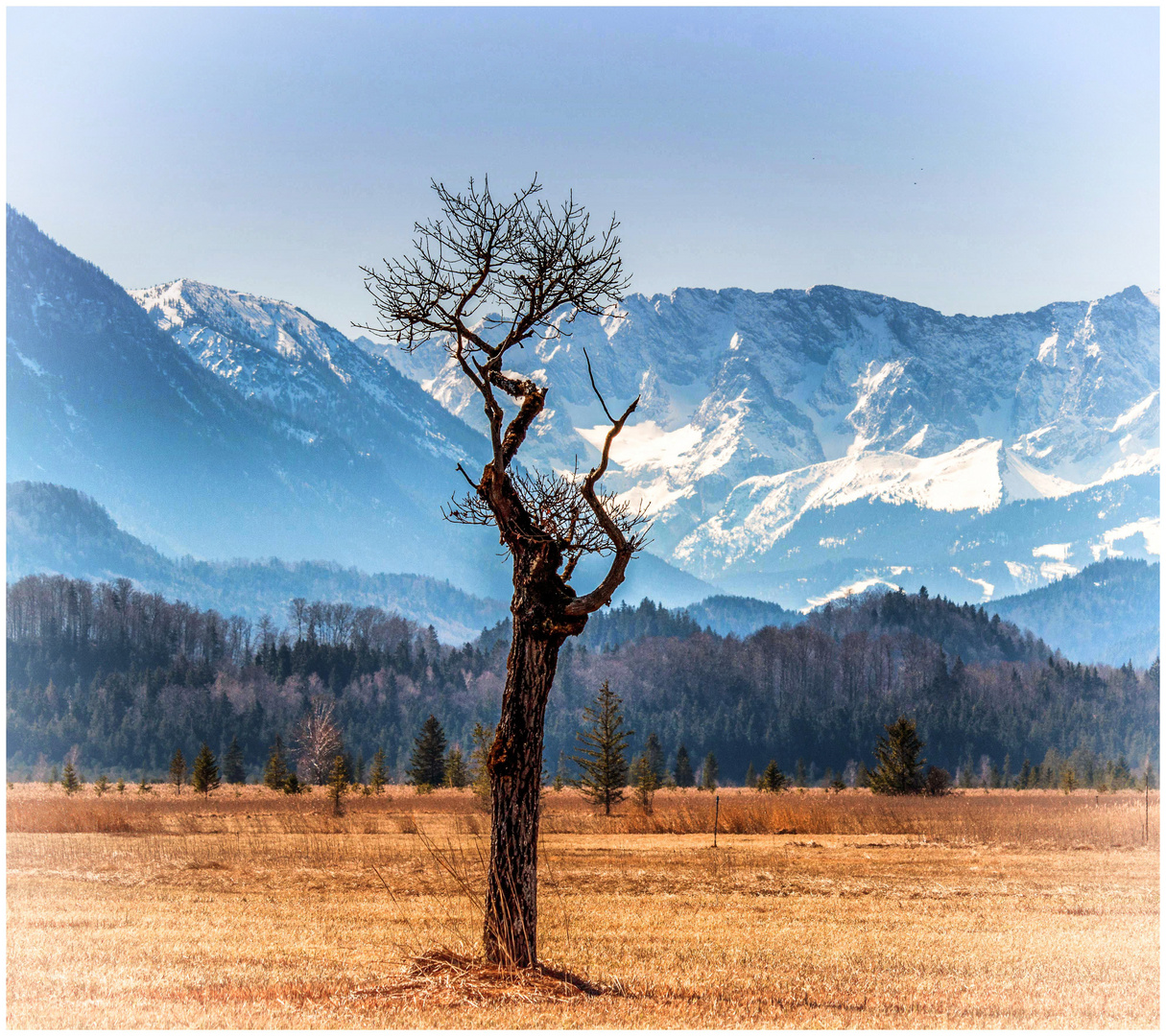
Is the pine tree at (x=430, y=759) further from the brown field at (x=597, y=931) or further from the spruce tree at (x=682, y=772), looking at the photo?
the brown field at (x=597, y=931)

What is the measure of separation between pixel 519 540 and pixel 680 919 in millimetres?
10845

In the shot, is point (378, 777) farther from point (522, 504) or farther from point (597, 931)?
point (522, 504)

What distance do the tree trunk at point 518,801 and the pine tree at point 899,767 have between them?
65.4 metres

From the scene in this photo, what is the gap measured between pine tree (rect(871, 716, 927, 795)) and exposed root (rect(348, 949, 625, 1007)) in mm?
65457

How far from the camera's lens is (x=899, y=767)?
79312 mm

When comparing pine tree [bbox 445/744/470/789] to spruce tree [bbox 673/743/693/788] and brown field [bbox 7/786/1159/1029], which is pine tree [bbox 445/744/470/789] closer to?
spruce tree [bbox 673/743/693/788]

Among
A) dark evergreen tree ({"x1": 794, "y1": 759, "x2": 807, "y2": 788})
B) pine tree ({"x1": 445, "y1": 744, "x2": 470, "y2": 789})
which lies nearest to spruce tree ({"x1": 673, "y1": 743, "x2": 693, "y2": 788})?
dark evergreen tree ({"x1": 794, "y1": 759, "x2": 807, "y2": 788})

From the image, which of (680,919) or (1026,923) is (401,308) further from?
(1026,923)

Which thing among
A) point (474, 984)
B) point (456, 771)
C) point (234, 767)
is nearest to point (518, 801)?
point (474, 984)

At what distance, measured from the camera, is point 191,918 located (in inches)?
899

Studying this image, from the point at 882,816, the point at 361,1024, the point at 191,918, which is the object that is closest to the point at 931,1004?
the point at 361,1024

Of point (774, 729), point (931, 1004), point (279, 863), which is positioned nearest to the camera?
point (931, 1004)

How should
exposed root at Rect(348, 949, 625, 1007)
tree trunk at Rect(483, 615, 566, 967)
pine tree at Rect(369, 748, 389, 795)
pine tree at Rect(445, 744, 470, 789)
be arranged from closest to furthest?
exposed root at Rect(348, 949, 625, 1007)
tree trunk at Rect(483, 615, 566, 967)
pine tree at Rect(369, 748, 389, 795)
pine tree at Rect(445, 744, 470, 789)

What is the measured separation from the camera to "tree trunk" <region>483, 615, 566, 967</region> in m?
15.2
